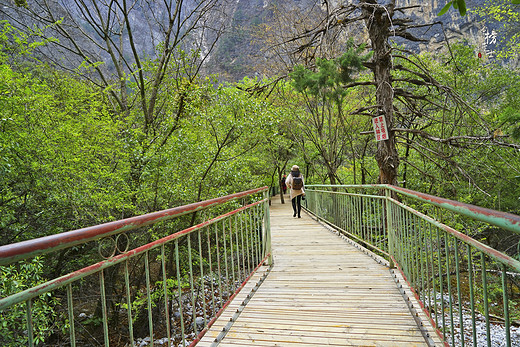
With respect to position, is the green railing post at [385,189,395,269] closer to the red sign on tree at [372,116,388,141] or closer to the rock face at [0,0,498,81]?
the red sign on tree at [372,116,388,141]

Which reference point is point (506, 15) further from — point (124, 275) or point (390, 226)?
point (124, 275)

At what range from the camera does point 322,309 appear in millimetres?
2992

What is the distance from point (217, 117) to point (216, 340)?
6.05 metres

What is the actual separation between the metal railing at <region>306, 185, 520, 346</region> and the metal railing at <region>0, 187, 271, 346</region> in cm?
162

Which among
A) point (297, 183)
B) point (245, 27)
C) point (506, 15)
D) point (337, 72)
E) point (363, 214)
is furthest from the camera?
point (245, 27)

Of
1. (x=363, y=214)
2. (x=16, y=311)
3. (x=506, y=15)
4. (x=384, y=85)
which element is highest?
(x=506, y=15)

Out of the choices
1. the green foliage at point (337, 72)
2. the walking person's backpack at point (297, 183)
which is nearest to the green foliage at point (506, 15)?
the green foliage at point (337, 72)

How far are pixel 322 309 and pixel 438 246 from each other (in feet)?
4.72

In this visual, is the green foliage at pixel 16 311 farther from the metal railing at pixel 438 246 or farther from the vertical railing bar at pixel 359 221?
the vertical railing bar at pixel 359 221

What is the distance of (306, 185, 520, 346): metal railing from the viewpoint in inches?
53.2

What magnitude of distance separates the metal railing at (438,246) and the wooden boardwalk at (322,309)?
0.29m

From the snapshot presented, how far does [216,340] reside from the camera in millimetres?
2387

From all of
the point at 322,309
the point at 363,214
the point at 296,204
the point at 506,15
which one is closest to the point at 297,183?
the point at 296,204

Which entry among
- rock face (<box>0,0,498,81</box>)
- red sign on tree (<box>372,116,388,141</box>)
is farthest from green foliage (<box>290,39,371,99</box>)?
rock face (<box>0,0,498,81</box>)
